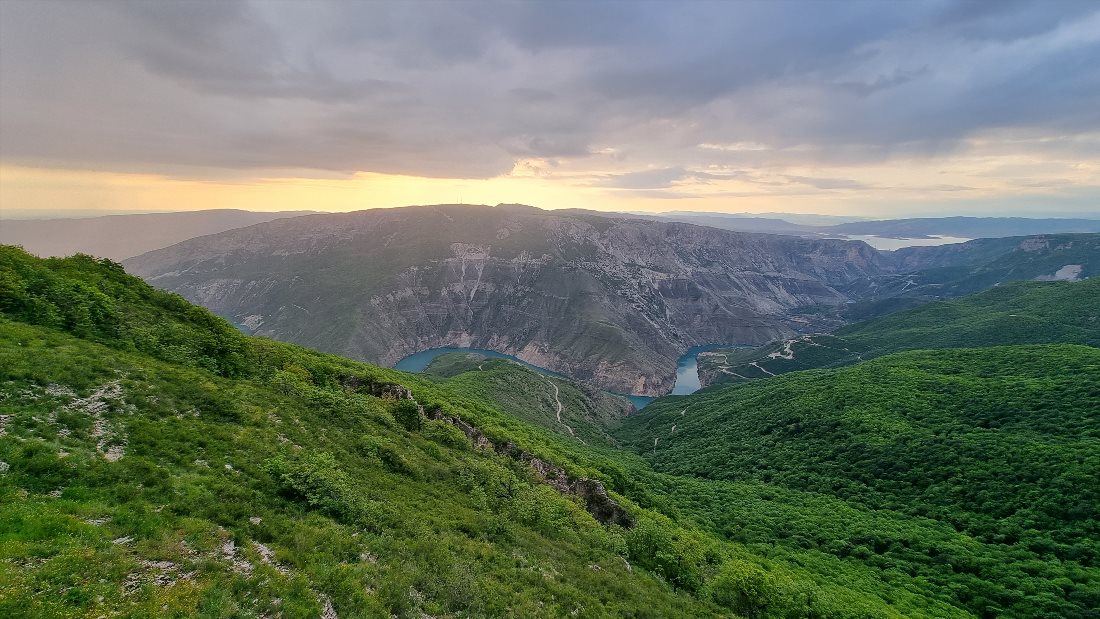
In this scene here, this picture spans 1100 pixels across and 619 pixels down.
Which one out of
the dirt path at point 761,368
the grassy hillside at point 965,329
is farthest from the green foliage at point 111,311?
the dirt path at point 761,368

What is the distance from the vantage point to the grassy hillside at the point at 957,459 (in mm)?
29141

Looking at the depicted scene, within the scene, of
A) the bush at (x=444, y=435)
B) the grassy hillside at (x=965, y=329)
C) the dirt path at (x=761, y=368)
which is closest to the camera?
the bush at (x=444, y=435)

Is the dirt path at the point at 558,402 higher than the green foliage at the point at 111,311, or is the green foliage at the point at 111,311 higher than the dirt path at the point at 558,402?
the green foliage at the point at 111,311

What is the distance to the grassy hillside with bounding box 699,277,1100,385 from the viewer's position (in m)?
98.9

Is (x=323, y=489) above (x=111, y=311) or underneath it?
underneath

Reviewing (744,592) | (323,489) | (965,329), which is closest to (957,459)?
(744,592)

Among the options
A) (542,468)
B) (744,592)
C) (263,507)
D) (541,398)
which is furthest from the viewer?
(541,398)

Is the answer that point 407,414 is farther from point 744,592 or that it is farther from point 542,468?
point 744,592

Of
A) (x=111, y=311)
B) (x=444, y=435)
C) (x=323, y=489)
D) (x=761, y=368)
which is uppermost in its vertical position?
(x=111, y=311)

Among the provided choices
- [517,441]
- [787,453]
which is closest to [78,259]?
[517,441]

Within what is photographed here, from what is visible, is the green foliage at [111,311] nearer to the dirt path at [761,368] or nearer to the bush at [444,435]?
the bush at [444,435]

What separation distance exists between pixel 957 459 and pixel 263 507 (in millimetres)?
56441

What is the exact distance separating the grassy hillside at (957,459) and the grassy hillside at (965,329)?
4601 centimetres

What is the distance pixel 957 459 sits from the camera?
4228cm
